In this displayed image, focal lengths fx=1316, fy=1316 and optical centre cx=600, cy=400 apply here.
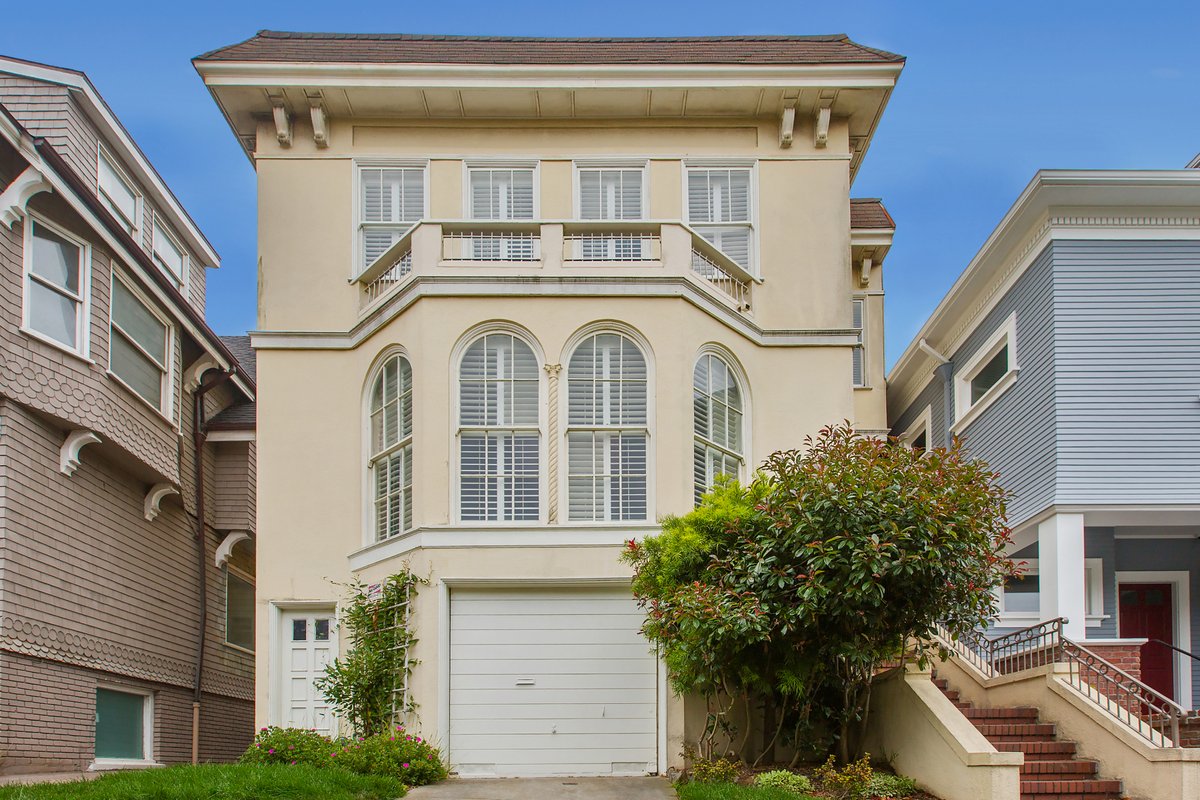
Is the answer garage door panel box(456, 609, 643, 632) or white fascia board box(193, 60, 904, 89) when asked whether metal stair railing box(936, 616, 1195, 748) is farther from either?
white fascia board box(193, 60, 904, 89)

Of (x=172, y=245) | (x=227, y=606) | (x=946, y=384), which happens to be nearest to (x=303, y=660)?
(x=227, y=606)

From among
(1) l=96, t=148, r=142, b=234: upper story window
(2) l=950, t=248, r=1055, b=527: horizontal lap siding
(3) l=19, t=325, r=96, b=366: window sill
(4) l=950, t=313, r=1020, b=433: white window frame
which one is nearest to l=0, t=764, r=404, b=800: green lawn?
(3) l=19, t=325, r=96, b=366: window sill

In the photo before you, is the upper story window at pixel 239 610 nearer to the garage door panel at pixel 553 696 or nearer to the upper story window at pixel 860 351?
the garage door panel at pixel 553 696

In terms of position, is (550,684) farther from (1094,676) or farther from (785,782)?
(1094,676)

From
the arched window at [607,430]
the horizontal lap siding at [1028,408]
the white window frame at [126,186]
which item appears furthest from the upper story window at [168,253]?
the horizontal lap siding at [1028,408]

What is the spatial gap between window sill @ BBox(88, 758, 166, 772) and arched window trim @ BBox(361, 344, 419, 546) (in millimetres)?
4467

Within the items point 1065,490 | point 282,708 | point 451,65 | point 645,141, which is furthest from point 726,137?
point 282,708

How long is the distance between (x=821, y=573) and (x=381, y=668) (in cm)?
541

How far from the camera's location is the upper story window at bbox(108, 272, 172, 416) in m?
17.6

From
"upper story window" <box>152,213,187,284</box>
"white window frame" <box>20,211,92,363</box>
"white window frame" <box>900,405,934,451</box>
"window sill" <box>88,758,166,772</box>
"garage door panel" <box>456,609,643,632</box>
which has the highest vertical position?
"upper story window" <box>152,213,187,284</box>

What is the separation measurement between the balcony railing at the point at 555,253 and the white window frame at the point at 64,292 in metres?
3.36

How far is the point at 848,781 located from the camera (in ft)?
42.2

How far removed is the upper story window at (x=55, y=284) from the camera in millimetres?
15336

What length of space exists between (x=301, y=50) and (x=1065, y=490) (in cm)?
1155
